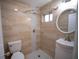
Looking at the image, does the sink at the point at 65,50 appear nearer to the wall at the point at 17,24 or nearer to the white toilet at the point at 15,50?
the white toilet at the point at 15,50

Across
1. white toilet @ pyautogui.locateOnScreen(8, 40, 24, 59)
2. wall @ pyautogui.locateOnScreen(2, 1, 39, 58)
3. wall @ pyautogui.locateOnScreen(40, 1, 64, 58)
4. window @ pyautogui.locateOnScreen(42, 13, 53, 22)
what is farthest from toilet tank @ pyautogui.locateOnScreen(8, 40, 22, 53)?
window @ pyautogui.locateOnScreen(42, 13, 53, 22)

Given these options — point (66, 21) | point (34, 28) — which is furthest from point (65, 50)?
point (34, 28)

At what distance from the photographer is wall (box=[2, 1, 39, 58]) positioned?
2.03m

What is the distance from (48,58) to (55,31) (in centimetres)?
105

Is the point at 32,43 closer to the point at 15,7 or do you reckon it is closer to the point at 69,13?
the point at 15,7

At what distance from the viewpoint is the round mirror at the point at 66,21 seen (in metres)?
1.73

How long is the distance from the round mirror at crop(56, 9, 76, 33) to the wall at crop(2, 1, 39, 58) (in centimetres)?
119

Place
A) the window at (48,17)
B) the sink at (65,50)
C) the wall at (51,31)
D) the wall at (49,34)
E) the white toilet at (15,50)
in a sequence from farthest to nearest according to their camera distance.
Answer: the window at (48,17) < the wall at (49,34) < the wall at (51,31) < the white toilet at (15,50) < the sink at (65,50)

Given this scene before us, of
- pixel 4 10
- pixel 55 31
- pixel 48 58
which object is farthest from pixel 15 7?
pixel 48 58

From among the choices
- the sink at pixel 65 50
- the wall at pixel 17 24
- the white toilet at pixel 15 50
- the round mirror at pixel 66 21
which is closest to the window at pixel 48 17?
the round mirror at pixel 66 21

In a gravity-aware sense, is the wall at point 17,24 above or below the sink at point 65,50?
above

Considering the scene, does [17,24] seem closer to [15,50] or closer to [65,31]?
[15,50]

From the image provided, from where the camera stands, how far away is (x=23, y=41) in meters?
2.43

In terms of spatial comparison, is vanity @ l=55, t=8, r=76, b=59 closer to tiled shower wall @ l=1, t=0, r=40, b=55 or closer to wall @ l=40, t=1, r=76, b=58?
wall @ l=40, t=1, r=76, b=58
